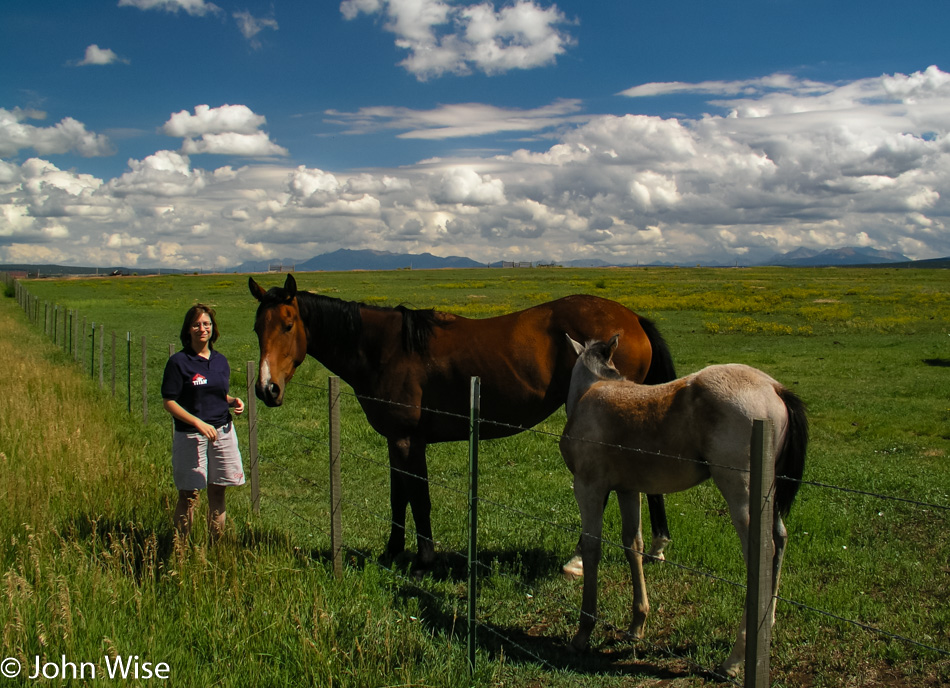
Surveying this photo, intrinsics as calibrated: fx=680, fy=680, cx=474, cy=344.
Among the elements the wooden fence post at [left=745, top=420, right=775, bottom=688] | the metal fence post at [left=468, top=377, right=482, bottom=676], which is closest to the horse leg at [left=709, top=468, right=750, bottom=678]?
the wooden fence post at [left=745, top=420, right=775, bottom=688]

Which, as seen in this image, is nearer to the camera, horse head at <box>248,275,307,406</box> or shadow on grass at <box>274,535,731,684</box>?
shadow on grass at <box>274,535,731,684</box>

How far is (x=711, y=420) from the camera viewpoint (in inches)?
150

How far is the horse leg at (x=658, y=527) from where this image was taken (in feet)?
18.3

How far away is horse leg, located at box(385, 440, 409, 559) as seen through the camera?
571 cm

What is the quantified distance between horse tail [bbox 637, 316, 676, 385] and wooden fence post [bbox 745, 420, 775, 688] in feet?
11.4

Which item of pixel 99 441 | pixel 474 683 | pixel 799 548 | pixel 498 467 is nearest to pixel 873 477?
pixel 799 548

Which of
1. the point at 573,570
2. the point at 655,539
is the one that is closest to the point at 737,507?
the point at 655,539

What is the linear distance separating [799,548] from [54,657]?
5.44 meters

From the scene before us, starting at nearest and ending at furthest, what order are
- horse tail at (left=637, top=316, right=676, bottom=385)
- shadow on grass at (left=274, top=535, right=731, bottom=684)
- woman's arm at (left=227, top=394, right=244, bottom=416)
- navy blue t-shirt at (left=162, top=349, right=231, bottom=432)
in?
shadow on grass at (left=274, top=535, right=731, bottom=684)
navy blue t-shirt at (left=162, top=349, right=231, bottom=432)
woman's arm at (left=227, top=394, right=244, bottom=416)
horse tail at (left=637, top=316, right=676, bottom=385)

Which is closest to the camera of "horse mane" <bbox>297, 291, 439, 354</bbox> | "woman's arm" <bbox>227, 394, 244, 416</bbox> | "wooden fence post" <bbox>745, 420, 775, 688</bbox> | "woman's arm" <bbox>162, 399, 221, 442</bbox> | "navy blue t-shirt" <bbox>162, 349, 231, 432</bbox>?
"wooden fence post" <bbox>745, 420, 775, 688</bbox>

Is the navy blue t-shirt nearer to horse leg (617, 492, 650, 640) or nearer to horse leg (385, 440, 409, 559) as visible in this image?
horse leg (385, 440, 409, 559)

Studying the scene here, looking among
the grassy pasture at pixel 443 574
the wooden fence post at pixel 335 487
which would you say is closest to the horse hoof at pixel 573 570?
the grassy pasture at pixel 443 574

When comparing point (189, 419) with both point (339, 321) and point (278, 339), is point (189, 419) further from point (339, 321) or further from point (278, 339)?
point (339, 321)

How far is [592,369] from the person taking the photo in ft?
15.3
